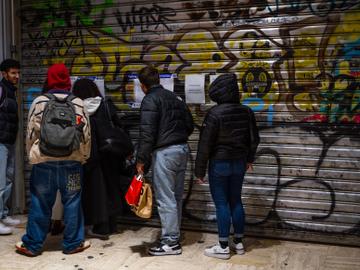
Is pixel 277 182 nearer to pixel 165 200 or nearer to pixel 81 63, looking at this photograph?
pixel 165 200

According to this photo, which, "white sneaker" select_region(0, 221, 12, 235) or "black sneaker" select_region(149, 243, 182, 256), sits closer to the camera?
"black sneaker" select_region(149, 243, 182, 256)

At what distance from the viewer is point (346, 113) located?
523cm

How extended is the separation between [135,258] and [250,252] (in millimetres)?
1199

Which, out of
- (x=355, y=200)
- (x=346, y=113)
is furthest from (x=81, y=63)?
(x=355, y=200)

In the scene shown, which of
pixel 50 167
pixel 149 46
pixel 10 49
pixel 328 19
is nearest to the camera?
pixel 50 167

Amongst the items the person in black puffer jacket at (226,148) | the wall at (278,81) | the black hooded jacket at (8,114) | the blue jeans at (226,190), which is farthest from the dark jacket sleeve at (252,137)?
the black hooded jacket at (8,114)

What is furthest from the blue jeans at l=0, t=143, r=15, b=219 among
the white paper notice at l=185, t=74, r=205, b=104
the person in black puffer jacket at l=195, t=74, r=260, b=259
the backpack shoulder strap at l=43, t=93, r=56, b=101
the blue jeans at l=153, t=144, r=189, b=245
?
the person in black puffer jacket at l=195, t=74, r=260, b=259

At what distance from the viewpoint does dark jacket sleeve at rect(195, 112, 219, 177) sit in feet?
15.6

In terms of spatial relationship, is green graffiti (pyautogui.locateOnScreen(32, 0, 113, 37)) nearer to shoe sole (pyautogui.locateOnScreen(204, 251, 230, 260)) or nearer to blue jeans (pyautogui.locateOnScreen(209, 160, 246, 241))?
blue jeans (pyautogui.locateOnScreen(209, 160, 246, 241))

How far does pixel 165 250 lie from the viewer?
16.4 ft

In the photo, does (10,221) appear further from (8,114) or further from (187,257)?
(187,257)

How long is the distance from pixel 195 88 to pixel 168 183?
1.34 m

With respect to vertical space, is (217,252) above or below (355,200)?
below

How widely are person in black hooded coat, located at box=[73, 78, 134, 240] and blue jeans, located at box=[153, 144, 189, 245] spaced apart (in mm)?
686
